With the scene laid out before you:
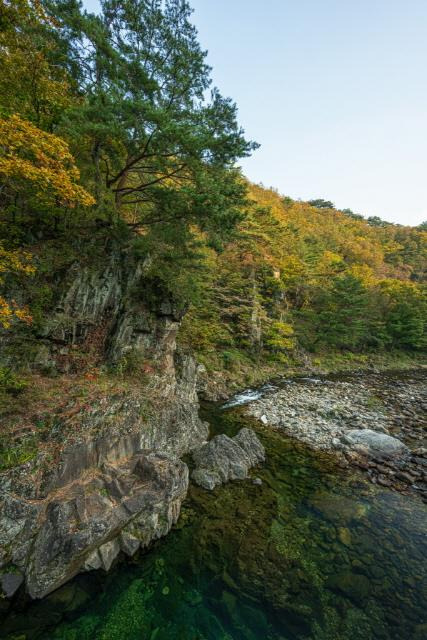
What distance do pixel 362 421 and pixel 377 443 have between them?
9.63 feet

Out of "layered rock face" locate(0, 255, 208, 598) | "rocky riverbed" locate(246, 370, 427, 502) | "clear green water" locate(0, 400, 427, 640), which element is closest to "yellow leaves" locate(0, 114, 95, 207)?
"layered rock face" locate(0, 255, 208, 598)

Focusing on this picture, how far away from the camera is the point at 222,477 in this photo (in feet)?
25.6

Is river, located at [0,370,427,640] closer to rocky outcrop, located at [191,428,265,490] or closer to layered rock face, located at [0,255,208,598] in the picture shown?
rocky outcrop, located at [191,428,265,490]

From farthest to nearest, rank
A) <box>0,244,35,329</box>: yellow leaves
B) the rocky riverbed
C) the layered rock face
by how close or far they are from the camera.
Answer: the rocky riverbed
<box>0,244,35,329</box>: yellow leaves
the layered rock face

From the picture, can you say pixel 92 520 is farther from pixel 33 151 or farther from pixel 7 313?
pixel 33 151

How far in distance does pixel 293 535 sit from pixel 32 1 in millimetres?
15913

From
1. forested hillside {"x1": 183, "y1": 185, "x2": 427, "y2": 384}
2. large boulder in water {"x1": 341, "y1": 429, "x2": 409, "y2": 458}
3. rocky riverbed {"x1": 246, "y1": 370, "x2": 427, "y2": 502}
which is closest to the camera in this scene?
rocky riverbed {"x1": 246, "y1": 370, "x2": 427, "y2": 502}

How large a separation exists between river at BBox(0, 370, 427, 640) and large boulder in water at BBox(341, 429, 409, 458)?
2223 mm

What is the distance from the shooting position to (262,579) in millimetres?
5082

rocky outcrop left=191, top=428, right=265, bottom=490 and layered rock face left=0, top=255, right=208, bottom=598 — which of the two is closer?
layered rock face left=0, top=255, right=208, bottom=598

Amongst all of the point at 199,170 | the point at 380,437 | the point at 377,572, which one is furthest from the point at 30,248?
the point at 380,437

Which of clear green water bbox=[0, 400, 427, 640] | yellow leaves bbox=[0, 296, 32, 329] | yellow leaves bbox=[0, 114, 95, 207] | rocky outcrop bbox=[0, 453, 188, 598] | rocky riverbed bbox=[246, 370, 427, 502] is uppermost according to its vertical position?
yellow leaves bbox=[0, 114, 95, 207]

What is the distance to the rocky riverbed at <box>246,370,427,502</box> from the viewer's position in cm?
935

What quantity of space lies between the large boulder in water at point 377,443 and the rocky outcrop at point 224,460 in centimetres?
400
